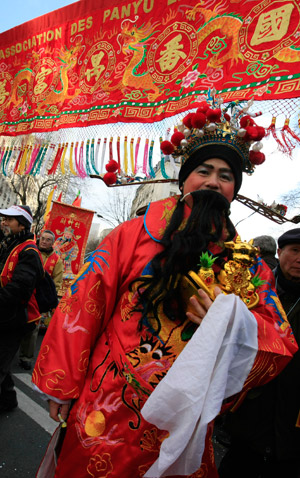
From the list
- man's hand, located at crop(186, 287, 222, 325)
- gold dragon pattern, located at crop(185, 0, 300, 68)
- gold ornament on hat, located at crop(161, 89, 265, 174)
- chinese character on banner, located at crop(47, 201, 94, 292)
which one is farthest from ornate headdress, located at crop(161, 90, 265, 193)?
chinese character on banner, located at crop(47, 201, 94, 292)

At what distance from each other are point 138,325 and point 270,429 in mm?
1062

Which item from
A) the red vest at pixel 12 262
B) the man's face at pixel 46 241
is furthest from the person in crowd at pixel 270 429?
the man's face at pixel 46 241

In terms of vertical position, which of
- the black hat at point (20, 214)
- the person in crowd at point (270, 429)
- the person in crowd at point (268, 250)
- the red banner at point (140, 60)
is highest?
the red banner at point (140, 60)

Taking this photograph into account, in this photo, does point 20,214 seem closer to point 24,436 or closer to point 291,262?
point 24,436

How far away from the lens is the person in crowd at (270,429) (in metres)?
1.59

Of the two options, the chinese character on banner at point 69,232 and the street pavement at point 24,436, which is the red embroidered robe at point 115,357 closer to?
the street pavement at point 24,436

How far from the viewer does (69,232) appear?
26.5 feet

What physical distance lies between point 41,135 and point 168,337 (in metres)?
2.27

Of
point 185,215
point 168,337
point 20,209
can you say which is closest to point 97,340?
point 168,337

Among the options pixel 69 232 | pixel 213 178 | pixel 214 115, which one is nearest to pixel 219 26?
pixel 214 115

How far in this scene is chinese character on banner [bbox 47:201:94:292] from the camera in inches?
311

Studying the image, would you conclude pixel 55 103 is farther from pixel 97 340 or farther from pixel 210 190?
pixel 97 340

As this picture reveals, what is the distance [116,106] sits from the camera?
88.1 inches

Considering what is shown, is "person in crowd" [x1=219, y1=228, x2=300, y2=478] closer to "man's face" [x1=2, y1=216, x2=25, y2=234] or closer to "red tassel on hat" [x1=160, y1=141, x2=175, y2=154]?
"red tassel on hat" [x1=160, y1=141, x2=175, y2=154]
